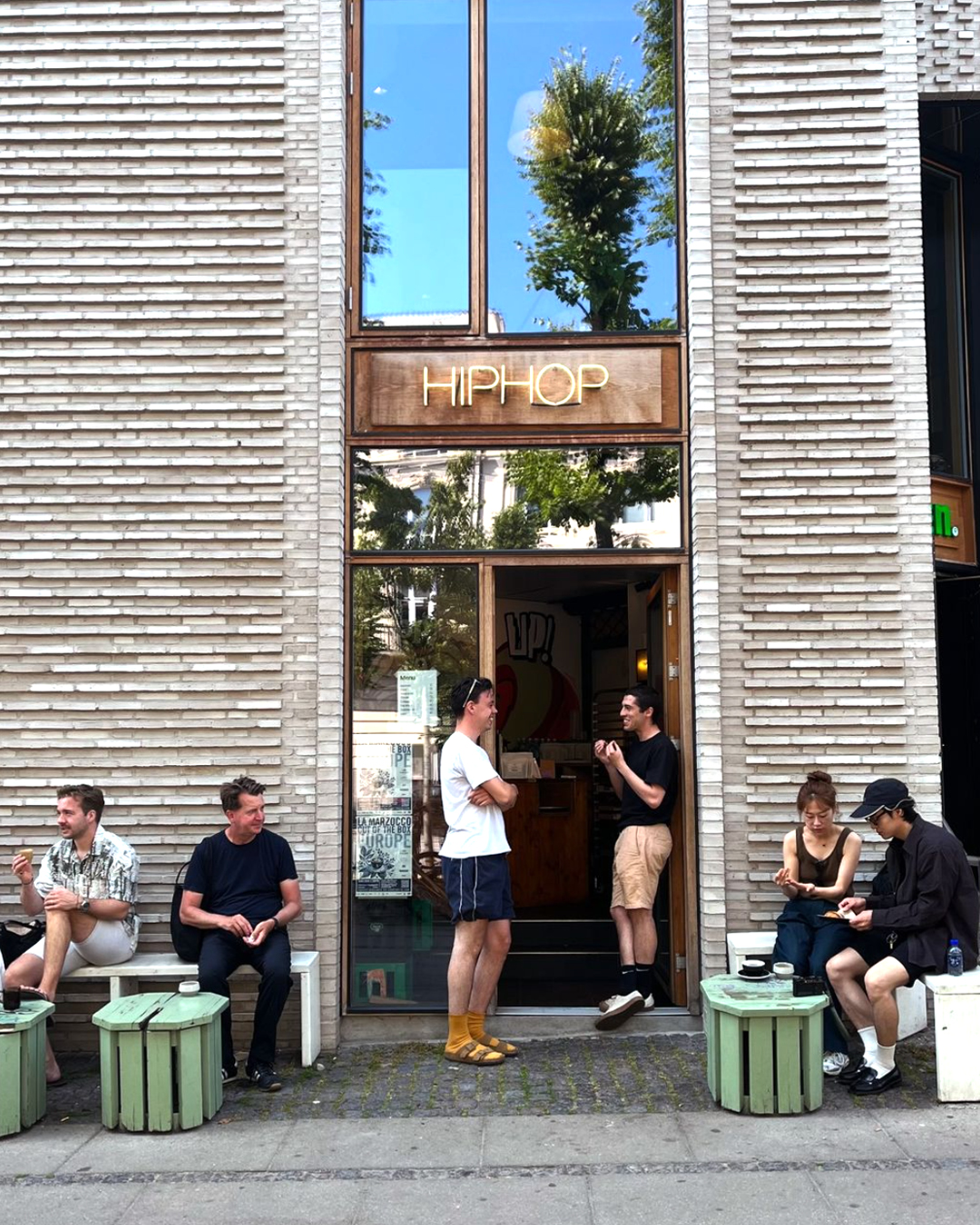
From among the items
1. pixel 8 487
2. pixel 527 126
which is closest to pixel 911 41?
pixel 527 126

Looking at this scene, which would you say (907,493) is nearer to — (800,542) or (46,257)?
(800,542)

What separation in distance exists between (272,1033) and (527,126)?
5.57 meters

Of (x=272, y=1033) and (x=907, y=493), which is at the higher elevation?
(x=907, y=493)

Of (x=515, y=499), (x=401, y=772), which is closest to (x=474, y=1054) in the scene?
(x=401, y=772)

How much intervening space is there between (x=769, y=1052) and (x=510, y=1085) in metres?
1.40

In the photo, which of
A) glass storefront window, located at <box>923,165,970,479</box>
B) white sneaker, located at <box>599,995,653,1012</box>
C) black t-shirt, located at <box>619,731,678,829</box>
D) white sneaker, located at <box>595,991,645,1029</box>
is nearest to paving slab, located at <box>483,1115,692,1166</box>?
white sneaker, located at <box>595,991,645,1029</box>

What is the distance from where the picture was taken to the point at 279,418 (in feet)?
26.8

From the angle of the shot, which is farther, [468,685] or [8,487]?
[8,487]

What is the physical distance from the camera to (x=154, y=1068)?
6188mm

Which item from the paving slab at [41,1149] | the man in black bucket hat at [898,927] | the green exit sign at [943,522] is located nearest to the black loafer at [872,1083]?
the man in black bucket hat at [898,927]

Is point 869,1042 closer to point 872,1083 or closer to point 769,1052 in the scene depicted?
point 872,1083

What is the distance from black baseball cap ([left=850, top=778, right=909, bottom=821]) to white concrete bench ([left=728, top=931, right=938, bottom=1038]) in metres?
1.10

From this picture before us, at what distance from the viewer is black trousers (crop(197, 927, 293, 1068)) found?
7.00m

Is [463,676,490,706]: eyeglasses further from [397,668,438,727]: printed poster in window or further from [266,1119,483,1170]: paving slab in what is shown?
[266,1119,483,1170]: paving slab
